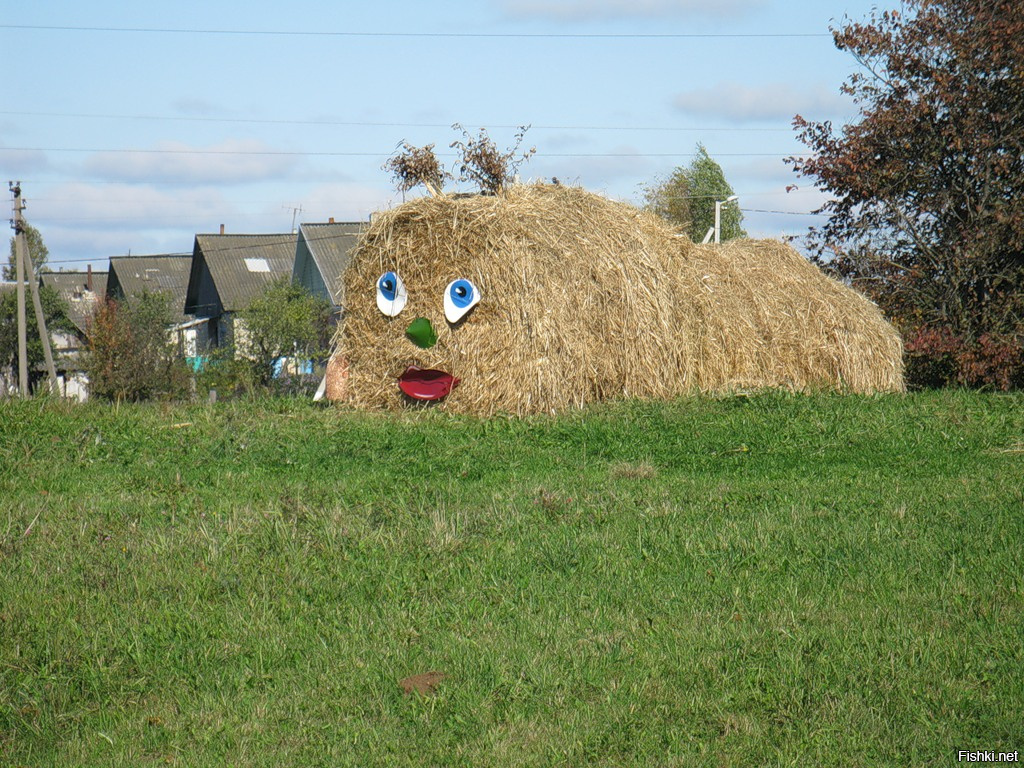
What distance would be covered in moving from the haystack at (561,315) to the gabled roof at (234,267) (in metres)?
29.7

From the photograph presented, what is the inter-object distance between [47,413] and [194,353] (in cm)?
3888

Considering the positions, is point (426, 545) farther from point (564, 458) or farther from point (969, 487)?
point (969, 487)

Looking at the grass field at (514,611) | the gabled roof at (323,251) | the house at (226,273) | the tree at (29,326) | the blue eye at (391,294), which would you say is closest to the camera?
the grass field at (514,611)

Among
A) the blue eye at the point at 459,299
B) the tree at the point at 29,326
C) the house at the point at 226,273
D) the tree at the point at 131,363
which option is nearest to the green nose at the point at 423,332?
the blue eye at the point at 459,299

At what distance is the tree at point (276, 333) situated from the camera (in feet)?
97.2

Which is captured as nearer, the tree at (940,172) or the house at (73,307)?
the tree at (940,172)

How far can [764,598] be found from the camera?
541 cm

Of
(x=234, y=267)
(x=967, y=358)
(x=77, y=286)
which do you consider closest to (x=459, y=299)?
(x=967, y=358)

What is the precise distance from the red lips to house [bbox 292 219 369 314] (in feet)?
77.4

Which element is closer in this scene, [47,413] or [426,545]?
[426,545]

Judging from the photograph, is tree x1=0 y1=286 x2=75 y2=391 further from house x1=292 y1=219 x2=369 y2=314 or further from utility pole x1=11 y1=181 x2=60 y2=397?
utility pole x1=11 y1=181 x2=60 y2=397

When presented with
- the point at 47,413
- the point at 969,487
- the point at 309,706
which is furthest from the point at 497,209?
the point at 309,706

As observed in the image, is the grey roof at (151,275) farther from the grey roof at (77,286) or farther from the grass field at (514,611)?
the grass field at (514,611)

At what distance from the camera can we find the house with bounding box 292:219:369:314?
37.7 meters
